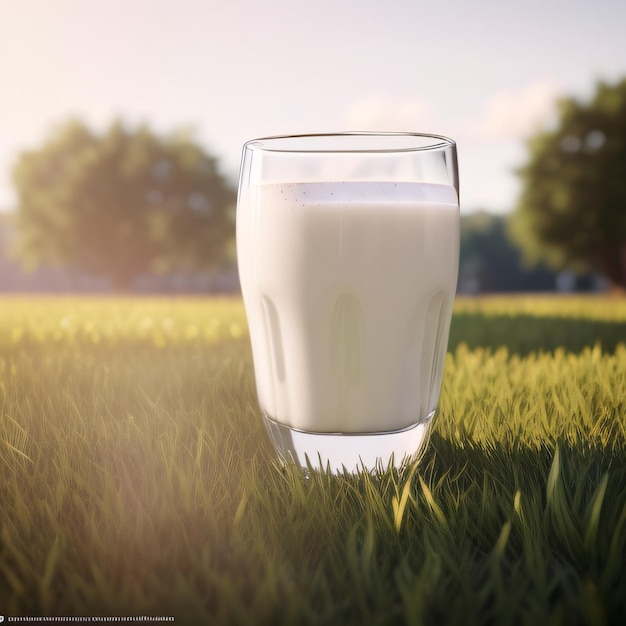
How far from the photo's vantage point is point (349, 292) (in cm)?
170

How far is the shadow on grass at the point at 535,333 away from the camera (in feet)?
16.4

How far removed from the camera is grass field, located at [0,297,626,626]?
1.13 metres

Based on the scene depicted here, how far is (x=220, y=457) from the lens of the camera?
179 cm

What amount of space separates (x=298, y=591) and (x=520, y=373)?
7.31ft

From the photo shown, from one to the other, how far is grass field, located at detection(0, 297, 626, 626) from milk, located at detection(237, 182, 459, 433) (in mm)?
205

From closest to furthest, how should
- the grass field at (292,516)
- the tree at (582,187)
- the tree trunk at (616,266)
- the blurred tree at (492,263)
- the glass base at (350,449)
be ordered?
the grass field at (292,516)
the glass base at (350,449)
the tree at (582,187)
the tree trunk at (616,266)
the blurred tree at (492,263)

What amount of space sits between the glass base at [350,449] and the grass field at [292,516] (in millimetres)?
78

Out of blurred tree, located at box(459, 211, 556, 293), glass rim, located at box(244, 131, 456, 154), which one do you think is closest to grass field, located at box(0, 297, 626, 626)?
glass rim, located at box(244, 131, 456, 154)

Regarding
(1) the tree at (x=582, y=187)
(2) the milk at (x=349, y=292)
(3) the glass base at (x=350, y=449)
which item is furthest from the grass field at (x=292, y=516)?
(1) the tree at (x=582, y=187)

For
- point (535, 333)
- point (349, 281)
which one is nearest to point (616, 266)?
point (535, 333)

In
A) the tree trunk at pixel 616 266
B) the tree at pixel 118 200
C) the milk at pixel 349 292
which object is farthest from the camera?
the tree at pixel 118 200

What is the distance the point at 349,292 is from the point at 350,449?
1.47 ft

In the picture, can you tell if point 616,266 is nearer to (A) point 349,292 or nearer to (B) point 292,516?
(A) point 349,292

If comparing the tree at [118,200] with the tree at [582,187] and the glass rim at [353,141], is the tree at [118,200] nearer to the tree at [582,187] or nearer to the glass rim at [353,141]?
the tree at [582,187]
